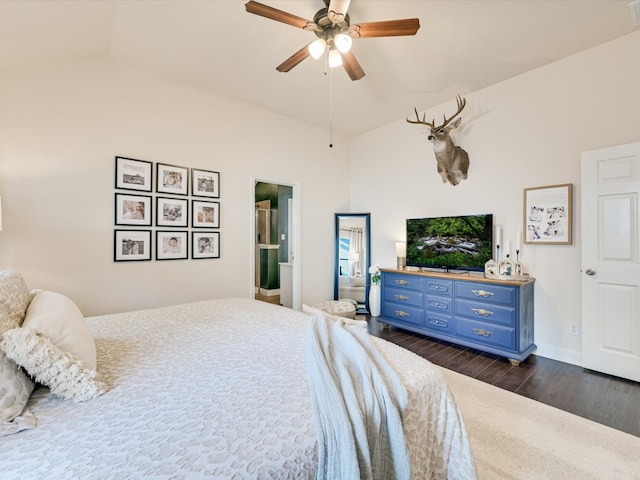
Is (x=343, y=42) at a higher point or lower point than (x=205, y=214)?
higher

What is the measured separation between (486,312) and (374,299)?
1783 millimetres

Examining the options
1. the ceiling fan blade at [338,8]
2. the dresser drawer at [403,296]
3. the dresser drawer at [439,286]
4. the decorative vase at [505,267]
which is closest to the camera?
the ceiling fan blade at [338,8]

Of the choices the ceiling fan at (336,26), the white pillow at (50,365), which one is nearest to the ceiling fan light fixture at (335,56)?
the ceiling fan at (336,26)

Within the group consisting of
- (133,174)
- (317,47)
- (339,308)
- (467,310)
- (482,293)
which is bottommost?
(339,308)

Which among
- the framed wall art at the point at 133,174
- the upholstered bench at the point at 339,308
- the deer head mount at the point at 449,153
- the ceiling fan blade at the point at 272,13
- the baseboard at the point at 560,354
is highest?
the ceiling fan blade at the point at 272,13

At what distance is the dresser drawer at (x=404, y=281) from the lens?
355cm

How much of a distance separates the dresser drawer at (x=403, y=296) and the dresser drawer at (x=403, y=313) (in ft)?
0.18

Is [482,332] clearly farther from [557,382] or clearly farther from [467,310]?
[557,382]

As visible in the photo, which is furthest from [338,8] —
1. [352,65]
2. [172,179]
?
[172,179]

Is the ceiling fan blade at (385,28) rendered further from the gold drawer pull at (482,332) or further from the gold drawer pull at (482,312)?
the gold drawer pull at (482,332)

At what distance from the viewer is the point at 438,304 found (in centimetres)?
336

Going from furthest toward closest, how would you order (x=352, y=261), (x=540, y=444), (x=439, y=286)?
(x=352, y=261) < (x=439, y=286) < (x=540, y=444)

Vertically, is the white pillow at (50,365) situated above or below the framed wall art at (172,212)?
below

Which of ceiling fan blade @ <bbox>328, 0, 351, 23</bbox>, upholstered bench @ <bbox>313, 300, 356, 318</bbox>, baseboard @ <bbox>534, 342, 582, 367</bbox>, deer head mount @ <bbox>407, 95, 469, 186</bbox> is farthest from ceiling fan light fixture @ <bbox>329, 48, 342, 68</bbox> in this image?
baseboard @ <bbox>534, 342, 582, 367</bbox>
